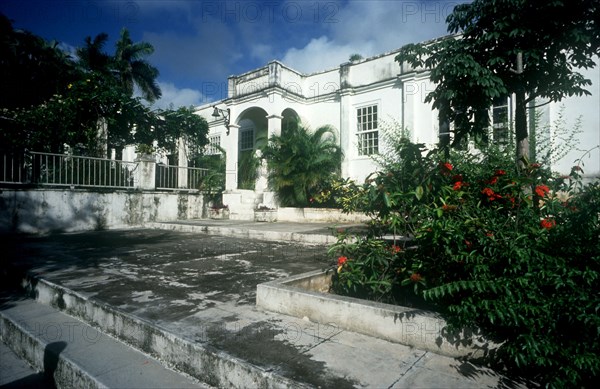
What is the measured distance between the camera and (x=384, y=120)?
40.2ft

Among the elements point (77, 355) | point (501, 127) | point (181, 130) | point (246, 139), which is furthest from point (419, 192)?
point (181, 130)

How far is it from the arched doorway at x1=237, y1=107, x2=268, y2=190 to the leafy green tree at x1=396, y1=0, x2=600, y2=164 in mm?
9617

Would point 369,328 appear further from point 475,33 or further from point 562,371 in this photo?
point 475,33

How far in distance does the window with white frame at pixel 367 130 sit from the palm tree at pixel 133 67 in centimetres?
1827

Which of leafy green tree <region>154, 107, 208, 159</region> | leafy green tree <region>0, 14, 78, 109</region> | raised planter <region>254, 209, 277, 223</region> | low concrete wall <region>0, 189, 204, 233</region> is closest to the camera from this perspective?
low concrete wall <region>0, 189, 204, 233</region>

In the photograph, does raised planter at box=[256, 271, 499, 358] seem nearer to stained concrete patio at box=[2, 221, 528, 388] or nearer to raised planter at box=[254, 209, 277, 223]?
stained concrete patio at box=[2, 221, 528, 388]

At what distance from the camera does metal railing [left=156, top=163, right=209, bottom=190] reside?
12547mm

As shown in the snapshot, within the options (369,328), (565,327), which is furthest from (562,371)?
(369,328)

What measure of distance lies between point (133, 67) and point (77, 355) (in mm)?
26492

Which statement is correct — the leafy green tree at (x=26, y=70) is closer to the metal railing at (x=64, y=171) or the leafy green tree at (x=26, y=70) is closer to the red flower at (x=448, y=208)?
the metal railing at (x=64, y=171)

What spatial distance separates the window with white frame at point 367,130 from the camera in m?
12.6

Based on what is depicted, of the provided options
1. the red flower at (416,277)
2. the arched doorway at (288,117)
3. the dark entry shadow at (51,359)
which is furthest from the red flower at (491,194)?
the arched doorway at (288,117)

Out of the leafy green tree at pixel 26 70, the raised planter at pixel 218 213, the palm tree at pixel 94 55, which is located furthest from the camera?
the palm tree at pixel 94 55

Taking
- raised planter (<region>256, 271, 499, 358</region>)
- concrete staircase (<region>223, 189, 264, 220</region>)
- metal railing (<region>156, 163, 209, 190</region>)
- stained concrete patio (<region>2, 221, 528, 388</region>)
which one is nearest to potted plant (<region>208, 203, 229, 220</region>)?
concrete staircase (<region>223, 189, 264, 220</region>)
